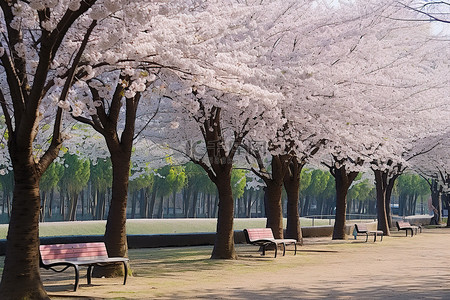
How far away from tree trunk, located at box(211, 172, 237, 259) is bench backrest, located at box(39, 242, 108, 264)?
21.2ft

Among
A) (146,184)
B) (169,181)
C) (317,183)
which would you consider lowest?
(146,184)

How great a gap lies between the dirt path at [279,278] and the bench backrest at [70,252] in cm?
53

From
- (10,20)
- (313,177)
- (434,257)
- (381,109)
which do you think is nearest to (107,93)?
(10,20)

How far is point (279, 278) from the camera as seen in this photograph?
14.1 meters

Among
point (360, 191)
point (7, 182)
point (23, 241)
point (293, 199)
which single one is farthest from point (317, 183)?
point (23, 241)

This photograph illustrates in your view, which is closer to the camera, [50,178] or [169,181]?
[50,178]

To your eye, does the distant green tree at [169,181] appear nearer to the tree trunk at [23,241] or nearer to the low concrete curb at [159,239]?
the low concrete curb at [159,239]

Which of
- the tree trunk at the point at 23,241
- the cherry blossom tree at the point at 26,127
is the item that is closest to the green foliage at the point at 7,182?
the cherry blossom tree at the point at 26,127

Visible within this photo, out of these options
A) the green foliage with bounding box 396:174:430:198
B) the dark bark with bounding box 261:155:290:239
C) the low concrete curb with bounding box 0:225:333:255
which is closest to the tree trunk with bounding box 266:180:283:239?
the dark bark with bounding box 261:155:290:239

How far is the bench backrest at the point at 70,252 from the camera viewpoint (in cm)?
1165

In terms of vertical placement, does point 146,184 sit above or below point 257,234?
above

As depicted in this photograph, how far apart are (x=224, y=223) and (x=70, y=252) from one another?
741 cm

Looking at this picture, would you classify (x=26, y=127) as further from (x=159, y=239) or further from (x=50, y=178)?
(x=50, y=178)

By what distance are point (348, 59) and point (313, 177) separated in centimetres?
6241
